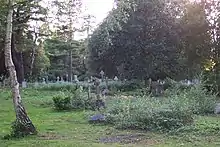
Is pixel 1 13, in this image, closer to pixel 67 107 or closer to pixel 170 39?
pixel 67 107

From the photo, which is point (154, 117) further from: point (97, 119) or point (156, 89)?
point (156, 89)

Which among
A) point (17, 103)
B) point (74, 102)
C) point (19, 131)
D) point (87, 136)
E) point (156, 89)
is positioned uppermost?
point (17, 103)

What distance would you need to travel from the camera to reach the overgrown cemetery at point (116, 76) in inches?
389

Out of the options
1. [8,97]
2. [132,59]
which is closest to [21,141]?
[8,97]

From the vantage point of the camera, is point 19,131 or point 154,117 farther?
point 154,117

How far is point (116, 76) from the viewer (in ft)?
125

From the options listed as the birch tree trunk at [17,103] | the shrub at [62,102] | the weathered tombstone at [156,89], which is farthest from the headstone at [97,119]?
the weathered tombstone at [156,89]

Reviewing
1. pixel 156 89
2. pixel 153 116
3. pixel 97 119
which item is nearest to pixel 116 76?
pixel 156 89

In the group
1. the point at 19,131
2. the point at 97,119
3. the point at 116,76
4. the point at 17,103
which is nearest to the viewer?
the point at 19,131

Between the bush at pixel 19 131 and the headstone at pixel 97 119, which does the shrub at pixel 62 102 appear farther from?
the bush at pixel 19 131

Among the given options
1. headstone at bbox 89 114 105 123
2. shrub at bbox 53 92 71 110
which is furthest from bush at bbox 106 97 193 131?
shrub at bbox 53 92 71 110

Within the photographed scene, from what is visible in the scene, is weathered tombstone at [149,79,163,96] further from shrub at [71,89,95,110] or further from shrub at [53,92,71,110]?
shrub at [53,92,71,110]

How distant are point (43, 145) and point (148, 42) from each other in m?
24.3

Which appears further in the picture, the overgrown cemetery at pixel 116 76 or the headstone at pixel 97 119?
the headstone at pixel 97 119
